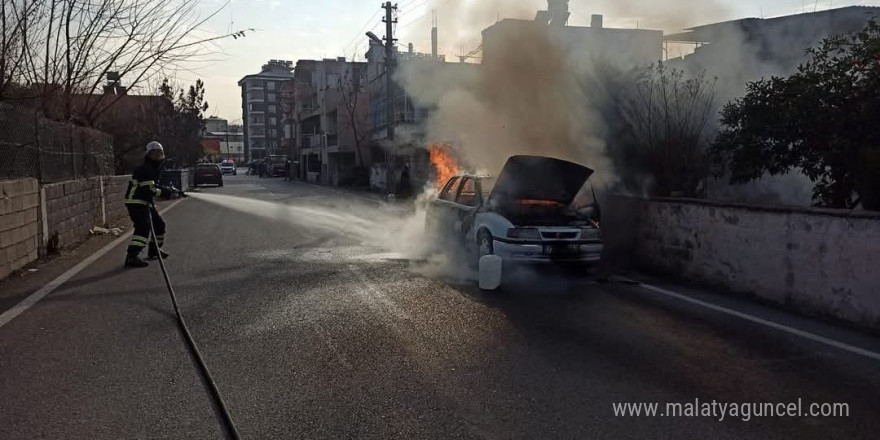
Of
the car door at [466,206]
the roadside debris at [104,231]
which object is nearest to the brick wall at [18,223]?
the roadside debris at [104,231]

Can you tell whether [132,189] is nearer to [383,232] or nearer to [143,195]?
Result: [143,195]

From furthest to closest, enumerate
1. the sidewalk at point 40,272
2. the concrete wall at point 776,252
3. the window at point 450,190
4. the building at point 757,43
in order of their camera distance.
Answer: the building at point 757,43 → the window at point 450,190 → the sidewalk at point 40,272 → the concrete wall at point 776,252

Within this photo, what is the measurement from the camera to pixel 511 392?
389 centimetres

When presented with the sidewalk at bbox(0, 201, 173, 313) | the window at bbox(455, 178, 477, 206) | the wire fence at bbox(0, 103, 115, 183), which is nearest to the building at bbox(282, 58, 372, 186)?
the wire fence at bbox(0, 103, 115, 183)

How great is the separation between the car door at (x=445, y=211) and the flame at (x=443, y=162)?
6.23 feet

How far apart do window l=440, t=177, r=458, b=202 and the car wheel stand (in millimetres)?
1440

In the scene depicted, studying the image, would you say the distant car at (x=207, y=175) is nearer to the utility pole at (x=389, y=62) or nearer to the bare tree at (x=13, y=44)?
the utility pole at (x=389, y=62)

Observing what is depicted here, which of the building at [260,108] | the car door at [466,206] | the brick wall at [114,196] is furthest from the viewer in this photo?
the building at [260,108]

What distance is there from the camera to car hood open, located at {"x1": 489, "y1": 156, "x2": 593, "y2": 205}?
26.6ft

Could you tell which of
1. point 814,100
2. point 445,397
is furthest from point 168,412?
point 814,100

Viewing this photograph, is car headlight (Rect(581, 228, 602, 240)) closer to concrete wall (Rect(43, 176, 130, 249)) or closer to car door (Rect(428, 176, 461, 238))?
car door (Rect(428, 176, 461, 238))

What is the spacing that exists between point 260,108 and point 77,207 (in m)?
119

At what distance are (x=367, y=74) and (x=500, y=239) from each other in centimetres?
4263

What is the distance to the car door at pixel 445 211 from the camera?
31.0ft
